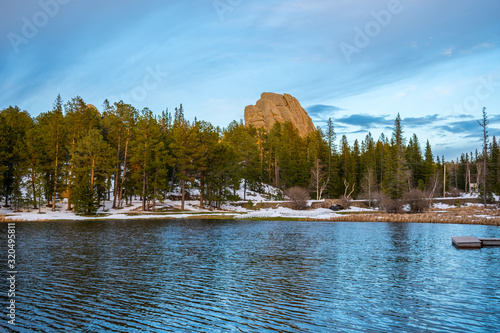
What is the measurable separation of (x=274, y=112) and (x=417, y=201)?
4039 inches

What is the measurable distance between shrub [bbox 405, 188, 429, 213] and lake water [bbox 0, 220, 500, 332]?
31820 millimetres

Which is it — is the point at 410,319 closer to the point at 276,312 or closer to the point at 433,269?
the point at 276,312

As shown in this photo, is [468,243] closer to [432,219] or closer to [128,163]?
[432,219]

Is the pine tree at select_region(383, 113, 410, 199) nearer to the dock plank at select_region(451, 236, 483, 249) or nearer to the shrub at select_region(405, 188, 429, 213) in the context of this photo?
the shrub at select_region(405, 188, 429, 213)

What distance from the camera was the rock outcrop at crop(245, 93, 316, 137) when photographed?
491ft

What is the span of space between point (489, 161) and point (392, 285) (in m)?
96.2

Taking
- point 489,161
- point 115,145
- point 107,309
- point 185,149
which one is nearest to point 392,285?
point 107,309

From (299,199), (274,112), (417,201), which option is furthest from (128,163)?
(274,112)

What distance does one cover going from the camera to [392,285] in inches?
556

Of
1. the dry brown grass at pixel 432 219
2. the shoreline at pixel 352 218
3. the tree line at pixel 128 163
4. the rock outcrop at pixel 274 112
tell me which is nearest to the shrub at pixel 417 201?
the shoreline at pixel 352 218

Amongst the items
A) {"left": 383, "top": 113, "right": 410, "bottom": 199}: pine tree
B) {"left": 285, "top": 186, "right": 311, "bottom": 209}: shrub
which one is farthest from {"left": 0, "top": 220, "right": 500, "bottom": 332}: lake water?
{"left": 383, "top": 113, "right": 410, "bottom": 199}: pine tree

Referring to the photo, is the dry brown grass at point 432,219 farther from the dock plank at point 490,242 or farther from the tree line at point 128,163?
the tree line at point 128,163

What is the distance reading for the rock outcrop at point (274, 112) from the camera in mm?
149750

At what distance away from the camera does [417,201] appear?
54.1m
